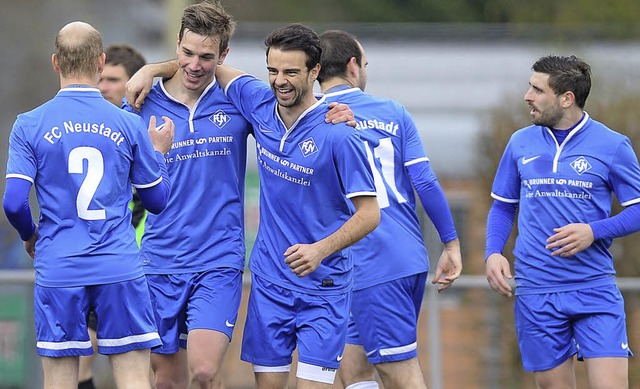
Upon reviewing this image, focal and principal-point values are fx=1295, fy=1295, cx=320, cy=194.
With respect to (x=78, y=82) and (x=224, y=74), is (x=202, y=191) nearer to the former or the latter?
(x=224, y=74)

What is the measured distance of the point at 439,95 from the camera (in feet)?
65.0

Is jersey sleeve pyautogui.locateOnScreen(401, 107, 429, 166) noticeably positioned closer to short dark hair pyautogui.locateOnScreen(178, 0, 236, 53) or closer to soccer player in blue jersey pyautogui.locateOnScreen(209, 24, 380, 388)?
soccer player in blue jersey pyautogui.locateOnScreen(209, 24, 380, 388)

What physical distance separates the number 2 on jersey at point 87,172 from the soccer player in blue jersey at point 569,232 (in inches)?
106

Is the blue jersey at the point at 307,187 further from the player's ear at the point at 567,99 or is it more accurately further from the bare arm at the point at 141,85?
the player's ear at the point at 567,99

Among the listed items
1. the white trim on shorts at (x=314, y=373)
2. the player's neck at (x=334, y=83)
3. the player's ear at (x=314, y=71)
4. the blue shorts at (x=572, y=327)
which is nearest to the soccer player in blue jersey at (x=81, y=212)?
the white trim on shorts at (x=314, y=373)

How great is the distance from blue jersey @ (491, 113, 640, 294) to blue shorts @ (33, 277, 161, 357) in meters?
2.57

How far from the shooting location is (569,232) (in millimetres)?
7734

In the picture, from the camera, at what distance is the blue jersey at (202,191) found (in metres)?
7.36

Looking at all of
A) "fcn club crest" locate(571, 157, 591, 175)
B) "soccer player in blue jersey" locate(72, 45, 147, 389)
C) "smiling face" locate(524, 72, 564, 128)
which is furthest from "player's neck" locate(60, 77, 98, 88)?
"fcn club crest" locate(571, 157, 591, 175)

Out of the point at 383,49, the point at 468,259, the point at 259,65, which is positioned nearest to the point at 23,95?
the point at 259,65

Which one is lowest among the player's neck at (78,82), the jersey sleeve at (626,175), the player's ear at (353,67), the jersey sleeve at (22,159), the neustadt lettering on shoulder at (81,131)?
the jersey sleeve at (626,175)

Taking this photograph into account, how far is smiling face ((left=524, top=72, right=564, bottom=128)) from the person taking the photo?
25.9 ft

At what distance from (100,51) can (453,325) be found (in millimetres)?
5736

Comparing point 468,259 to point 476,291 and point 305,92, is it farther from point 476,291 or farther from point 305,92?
point 305,92
